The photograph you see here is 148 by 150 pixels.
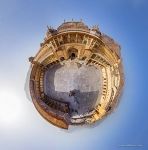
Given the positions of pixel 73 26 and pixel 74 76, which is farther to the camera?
pixel 74 76

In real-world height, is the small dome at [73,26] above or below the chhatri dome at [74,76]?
above

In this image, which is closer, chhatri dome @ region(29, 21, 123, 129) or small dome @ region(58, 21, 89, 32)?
small dome @ region(58, 21, 89, 32)

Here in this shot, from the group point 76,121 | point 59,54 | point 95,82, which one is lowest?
point 76,121

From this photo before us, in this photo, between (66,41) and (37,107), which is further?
(66,41)

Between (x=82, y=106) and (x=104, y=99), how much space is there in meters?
2.29

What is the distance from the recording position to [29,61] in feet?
134

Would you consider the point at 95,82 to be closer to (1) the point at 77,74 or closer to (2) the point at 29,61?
(1) the point at 77,74

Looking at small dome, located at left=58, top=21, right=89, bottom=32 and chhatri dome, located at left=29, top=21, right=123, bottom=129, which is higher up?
small dome, located at left=58, top=21, right=89, bottom=32

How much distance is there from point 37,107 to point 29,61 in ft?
14.0

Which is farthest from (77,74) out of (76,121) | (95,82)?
(76,121)

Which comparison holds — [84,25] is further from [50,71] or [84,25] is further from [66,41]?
[50,71]

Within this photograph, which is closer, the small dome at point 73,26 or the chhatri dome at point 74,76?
the small dome at point 73,26

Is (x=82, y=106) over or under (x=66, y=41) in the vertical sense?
under

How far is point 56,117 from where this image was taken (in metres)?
41.5
